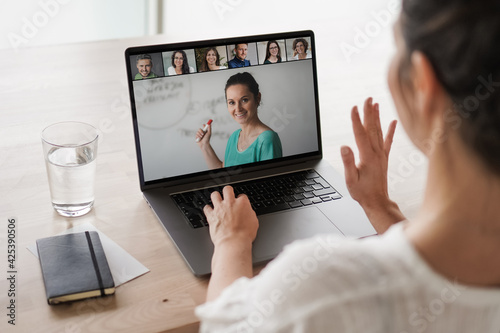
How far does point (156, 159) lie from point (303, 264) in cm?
67

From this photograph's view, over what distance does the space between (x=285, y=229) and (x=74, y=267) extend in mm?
395

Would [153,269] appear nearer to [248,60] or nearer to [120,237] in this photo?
[120,237]

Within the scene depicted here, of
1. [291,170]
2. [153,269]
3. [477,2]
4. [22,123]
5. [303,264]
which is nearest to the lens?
[477,2]

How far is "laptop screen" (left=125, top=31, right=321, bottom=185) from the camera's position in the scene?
4.17ft

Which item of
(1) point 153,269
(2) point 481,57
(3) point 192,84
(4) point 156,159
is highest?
(2) point 481,57

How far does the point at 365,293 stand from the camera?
66 cm

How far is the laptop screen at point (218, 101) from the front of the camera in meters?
1.27

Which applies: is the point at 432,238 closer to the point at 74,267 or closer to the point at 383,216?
the point at 383,216

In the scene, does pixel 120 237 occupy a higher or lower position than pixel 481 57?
lower

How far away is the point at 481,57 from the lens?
1.90 ft

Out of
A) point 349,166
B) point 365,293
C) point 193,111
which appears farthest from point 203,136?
point 365,293

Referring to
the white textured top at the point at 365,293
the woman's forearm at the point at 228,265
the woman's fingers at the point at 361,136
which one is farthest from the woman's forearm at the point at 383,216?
the white textured top at the point at 365,293

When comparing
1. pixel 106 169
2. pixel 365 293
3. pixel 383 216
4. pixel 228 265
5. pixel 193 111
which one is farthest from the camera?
pixel 106 169

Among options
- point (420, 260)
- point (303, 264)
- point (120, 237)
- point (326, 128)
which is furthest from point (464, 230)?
point (326, 128)
